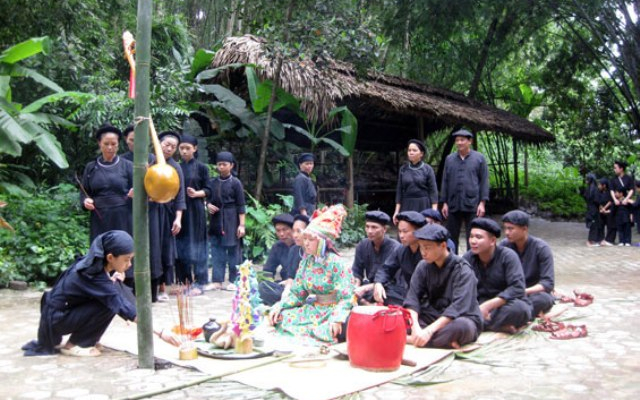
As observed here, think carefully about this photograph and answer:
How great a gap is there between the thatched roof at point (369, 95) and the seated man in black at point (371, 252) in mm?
4552

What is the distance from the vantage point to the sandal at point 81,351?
4.16 meters

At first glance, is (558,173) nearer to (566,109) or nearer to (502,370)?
(566,109)

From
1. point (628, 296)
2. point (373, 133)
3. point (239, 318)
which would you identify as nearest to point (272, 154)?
point (373, 133)

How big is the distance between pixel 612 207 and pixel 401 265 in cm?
804

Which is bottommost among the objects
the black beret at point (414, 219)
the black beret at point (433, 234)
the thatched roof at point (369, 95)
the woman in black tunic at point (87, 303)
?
the woman in black tunic at point (87, 303)

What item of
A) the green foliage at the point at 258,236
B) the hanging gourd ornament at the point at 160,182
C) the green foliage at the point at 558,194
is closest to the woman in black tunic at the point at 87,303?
the hanging gourd ornament at the point at 160,182

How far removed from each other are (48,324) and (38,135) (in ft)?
10.9

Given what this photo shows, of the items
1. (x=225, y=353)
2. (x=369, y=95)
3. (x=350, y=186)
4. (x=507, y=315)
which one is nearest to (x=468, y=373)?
(x=507, y=315)

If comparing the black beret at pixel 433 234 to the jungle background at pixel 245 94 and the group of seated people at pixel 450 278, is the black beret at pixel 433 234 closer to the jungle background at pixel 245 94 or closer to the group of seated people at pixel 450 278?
the group of seated people at pixel 450 278

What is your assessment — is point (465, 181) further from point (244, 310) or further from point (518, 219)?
point (244, 310)

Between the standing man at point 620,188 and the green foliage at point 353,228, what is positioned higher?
the standing man at point 620,188

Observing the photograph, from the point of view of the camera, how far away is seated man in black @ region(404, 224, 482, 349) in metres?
4.32

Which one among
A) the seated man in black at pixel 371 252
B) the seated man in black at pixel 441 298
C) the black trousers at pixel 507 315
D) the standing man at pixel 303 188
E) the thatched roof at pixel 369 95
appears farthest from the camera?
the thatched roof at pixel 369 95

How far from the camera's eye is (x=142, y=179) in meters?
3.77
